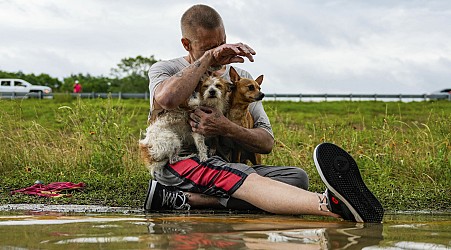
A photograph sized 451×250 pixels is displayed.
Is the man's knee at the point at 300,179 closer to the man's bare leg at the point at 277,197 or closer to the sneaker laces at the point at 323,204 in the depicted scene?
the man's bare leg at the point at 277,197

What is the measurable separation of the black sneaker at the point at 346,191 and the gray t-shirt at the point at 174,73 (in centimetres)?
126

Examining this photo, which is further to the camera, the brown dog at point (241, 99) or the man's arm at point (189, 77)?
the brown dog at point (241, 99)

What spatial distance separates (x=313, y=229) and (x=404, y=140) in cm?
578

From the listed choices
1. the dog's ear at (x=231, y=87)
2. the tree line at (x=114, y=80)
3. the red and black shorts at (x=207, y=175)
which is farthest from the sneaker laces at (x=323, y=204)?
the tree line at (x=114, y=80)

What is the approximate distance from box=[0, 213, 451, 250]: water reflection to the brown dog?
1060 mm

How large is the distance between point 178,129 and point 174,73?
48 centimetres

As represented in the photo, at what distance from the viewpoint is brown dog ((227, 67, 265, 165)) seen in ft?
20.8

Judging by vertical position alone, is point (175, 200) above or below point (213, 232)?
below

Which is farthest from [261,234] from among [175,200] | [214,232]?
[175,200]

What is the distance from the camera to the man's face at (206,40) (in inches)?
240

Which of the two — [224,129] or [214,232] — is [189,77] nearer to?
[224,129]

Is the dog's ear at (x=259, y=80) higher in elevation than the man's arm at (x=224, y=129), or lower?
higher

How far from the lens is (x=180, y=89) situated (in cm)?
586

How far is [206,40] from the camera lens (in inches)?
241
